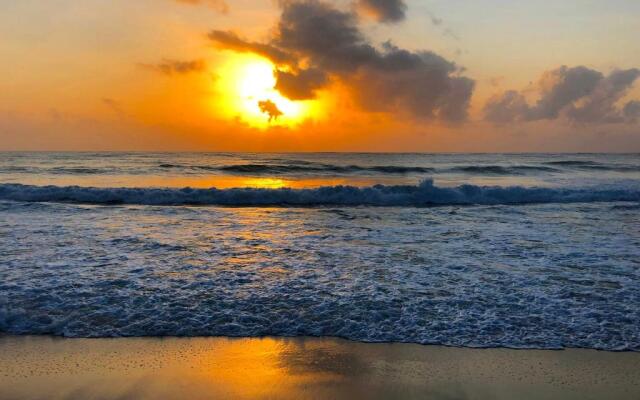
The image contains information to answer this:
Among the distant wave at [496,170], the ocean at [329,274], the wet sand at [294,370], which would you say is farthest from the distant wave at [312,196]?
the distant wave at [496,170]

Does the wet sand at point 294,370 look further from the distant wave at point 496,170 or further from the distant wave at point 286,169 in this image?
the distant wave at point 496,170

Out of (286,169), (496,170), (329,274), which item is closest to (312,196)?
(329,274)

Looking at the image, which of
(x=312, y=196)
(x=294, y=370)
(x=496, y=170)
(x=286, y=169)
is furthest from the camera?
(x=496, y=170)

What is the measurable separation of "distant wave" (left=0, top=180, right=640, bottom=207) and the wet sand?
1472 cm

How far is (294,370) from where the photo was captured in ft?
14.7

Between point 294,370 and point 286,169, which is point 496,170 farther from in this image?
point 294,370

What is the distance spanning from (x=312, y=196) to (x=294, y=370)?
16857 mm

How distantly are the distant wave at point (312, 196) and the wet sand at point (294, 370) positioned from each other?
579 inches

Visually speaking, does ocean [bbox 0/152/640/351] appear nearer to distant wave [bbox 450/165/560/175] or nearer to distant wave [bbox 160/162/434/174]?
distant wave [bbox 160/162/434/174]

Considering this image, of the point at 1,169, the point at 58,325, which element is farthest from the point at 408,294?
the point at 1,169

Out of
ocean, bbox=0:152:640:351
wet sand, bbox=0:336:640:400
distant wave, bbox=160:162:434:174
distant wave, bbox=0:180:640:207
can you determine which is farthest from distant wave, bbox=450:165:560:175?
wet sand, bbox=0:336:640:400

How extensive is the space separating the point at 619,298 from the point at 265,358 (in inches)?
206

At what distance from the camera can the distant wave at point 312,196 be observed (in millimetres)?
20219

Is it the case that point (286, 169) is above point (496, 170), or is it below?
below
